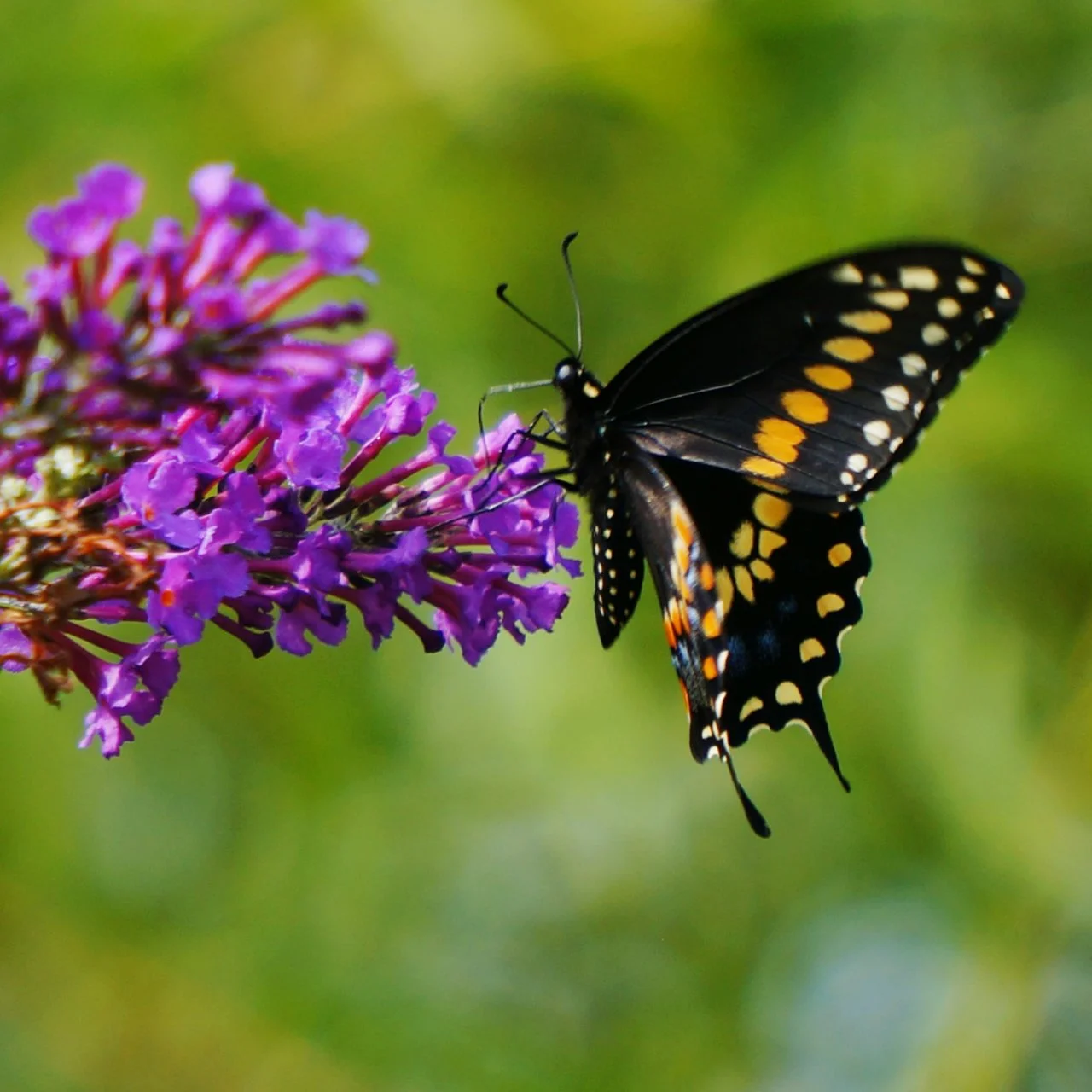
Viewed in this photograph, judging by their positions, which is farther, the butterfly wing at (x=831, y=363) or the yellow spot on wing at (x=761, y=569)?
the yellow spot on wing at (x=761, y=569)

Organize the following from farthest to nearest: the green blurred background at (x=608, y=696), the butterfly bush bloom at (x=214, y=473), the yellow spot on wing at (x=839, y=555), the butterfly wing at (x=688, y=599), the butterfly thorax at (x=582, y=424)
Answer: the green blurred background at (x=608, y=696), the yellow spot on wing at (x=839, y=555), the butterfly thorax at (x=582, y=424), the butterfly wing at (x=688, y=599), the butterfly bush bloom at (x=214, y=473)

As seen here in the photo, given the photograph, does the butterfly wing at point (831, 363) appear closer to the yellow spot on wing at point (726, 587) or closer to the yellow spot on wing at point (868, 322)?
the yellow spot on wing at point (868, 322)

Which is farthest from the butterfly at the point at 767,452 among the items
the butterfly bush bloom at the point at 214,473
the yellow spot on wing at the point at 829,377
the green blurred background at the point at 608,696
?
the green blurred background at the point at 608,696

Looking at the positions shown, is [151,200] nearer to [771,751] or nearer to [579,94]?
[579,94]

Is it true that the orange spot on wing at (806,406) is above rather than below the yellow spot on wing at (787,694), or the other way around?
above

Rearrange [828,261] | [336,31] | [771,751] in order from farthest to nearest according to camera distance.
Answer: [771,751] < [336,31] < [828,261]

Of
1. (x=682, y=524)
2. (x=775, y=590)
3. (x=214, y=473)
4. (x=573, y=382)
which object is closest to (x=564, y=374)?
(x=573, y=382)

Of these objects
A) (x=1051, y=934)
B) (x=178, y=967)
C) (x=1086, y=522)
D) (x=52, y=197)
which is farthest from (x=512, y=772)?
(x=52, y=197)

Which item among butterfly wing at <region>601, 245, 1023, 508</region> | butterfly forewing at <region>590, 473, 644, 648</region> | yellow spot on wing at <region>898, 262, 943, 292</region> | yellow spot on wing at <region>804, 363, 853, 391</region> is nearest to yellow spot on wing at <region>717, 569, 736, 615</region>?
butterfly forewing at <region>590, 473, 644, 648</region>
